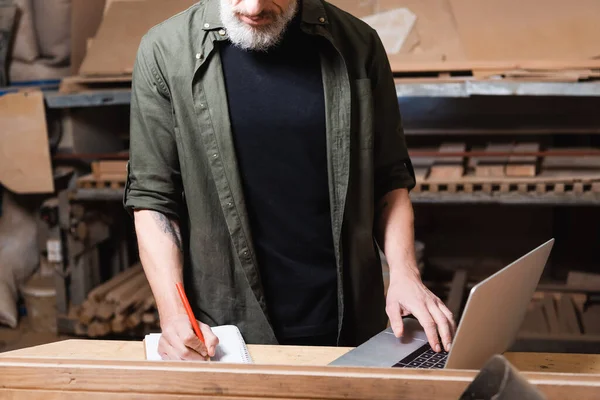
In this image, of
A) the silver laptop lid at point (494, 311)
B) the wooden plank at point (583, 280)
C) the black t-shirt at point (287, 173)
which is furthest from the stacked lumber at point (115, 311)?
the silver laptop lid at point (494, 311)

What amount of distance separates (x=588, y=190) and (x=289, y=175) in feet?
7.79

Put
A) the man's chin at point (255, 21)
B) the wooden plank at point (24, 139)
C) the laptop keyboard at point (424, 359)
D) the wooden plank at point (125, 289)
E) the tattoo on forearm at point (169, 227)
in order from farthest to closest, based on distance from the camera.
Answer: the wooden plank at point (125, 289) → the wooden plank at point (24, 139) → the tattoo on forearm at point (169, 227) → the man's chin at point (255, 21) → the laptop keyboard at point (424, 359)

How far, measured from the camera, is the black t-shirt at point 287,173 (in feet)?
5.94

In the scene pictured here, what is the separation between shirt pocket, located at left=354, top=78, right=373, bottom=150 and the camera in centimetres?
187

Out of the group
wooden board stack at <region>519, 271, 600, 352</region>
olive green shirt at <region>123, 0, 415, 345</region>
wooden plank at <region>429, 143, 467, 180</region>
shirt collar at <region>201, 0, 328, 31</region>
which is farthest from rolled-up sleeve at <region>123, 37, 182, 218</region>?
wooden board stack at <region>519, 271, 600, 352</region>

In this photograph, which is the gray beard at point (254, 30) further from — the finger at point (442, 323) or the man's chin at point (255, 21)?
the finger at point (442, 323)

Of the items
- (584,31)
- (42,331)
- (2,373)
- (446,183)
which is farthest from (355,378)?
(42,331)

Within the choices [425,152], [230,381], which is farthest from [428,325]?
[425,152]

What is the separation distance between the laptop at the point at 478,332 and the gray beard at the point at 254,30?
2.39 ft

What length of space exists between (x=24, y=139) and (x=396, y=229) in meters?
2.73

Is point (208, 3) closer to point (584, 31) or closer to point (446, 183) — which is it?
point (446, 183)

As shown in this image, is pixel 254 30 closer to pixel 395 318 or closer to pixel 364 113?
pixel 364 113

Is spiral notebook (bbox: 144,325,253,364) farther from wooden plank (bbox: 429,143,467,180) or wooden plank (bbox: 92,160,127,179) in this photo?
wooden plank (bbox: 92,160,127,179)

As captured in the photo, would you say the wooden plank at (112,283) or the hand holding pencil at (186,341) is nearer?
the hand holding pencil at (186,341)
